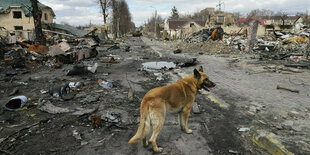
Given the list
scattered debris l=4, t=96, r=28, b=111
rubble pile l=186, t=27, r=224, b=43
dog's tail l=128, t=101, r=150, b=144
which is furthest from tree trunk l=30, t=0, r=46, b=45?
rubble pile l=186, t=27, r=224, b=43

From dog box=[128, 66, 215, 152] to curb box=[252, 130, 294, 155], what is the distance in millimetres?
1209

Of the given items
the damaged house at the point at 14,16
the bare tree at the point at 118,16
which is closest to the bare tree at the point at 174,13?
the bare tree at the point at 118,16

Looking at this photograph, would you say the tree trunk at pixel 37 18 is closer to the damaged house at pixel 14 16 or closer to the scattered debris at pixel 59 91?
the scattered debris at pixel 59 91

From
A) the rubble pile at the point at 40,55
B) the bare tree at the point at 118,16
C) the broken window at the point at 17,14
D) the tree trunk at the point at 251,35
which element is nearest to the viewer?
the rubble pile at the point at 40,55

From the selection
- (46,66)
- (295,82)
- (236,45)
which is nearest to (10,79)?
(46,66)

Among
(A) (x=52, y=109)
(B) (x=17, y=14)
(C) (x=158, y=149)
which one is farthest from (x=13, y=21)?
(C) (x=158, y=149)

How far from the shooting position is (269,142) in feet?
9.70

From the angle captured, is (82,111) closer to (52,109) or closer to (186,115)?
(52,109)

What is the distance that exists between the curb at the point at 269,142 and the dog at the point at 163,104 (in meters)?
1.21

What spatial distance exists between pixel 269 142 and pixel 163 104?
1914 mm

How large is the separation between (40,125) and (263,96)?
5.86 m

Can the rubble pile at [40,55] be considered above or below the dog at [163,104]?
above

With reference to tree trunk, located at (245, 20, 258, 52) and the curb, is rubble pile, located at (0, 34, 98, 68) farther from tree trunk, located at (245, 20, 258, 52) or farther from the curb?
tree trunk, located at (245, 20, 258, 52)

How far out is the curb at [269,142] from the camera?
2.76 metres
